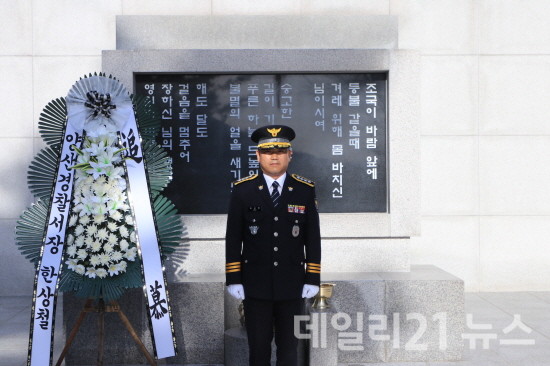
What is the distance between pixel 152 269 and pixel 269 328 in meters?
1.24

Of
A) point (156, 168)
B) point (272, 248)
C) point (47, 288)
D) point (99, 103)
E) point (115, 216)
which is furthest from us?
point (156, 168)

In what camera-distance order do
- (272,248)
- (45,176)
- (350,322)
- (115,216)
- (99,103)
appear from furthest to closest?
(350,322)
(45,176)
(99,103)
(115,216)
(272,248)

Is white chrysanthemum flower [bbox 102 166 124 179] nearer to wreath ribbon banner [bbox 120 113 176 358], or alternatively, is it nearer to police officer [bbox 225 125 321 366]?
wreath ribbon banner [bbox 120 113 176 358]

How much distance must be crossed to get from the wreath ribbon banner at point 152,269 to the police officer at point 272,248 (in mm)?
1037

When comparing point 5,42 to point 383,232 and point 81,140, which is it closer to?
point 81,140

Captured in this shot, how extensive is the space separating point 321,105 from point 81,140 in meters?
2.58

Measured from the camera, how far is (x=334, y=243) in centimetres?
638

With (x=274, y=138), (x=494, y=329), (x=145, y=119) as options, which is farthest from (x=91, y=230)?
(x=494, y=329)

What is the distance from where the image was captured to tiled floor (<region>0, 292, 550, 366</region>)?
5.55 metres

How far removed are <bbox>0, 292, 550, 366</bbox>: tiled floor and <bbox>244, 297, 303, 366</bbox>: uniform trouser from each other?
1.64 m

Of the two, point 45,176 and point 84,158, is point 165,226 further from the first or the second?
point 45,176

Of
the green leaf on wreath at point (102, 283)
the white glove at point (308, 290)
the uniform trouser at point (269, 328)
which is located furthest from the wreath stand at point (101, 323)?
the white glove at point (308, 290)

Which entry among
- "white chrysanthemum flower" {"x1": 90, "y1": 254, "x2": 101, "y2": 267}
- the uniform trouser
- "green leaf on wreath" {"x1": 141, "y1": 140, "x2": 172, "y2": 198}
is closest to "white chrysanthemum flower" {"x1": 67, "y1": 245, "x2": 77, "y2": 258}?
"white chrysanthemum flower" {"x1": 90, "y1": 254, "x2": 101, "y2": 267}

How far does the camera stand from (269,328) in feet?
13.9
